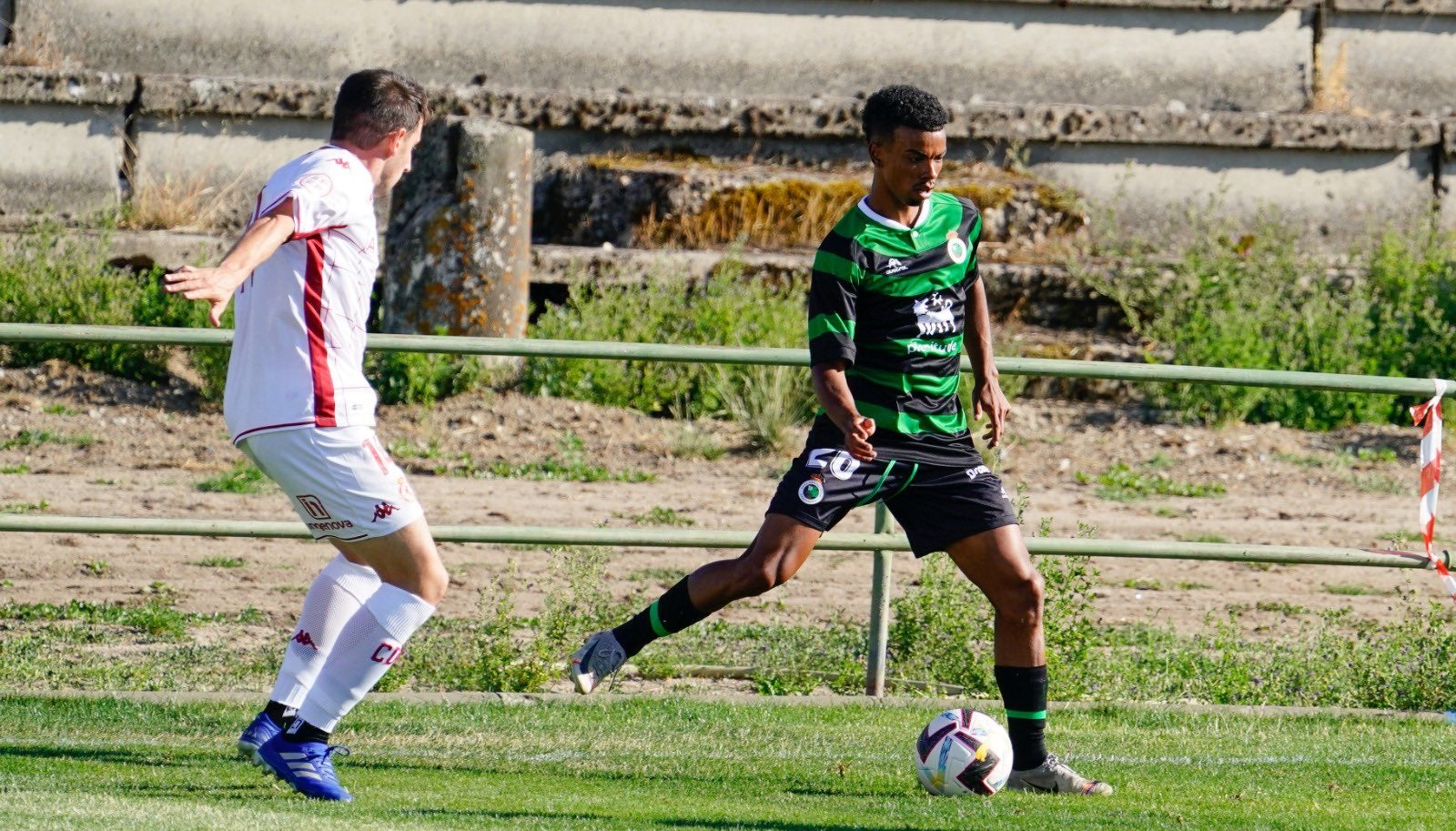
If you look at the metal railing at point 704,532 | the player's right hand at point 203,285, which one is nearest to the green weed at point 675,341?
the metal railing at point 704,532

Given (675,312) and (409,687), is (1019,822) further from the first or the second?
(675,312)

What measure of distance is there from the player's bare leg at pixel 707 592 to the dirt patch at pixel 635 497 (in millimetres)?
3137

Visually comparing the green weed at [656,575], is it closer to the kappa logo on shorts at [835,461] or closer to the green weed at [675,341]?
the green weed at [675,341]

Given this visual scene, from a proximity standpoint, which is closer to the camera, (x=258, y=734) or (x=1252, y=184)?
(x=258, y=734)

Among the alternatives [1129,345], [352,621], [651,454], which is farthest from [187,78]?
[352,621]

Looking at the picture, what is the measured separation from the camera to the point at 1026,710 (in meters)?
5.58

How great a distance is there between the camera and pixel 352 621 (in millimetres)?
5148

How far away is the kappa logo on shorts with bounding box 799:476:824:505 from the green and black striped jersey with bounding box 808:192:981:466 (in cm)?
11

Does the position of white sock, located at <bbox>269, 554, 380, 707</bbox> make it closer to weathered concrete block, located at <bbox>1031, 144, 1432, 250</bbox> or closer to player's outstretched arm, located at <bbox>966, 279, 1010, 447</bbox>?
player's outstretched arm, located at <bbox>966, 279, 1010, 447</bbox>

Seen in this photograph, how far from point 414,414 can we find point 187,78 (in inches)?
162

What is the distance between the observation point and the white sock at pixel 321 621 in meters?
5.38

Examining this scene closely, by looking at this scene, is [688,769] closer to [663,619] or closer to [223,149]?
[663,619]

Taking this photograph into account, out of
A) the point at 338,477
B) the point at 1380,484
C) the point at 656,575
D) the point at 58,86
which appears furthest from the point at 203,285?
the point at 58,86

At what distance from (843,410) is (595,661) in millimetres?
1121
